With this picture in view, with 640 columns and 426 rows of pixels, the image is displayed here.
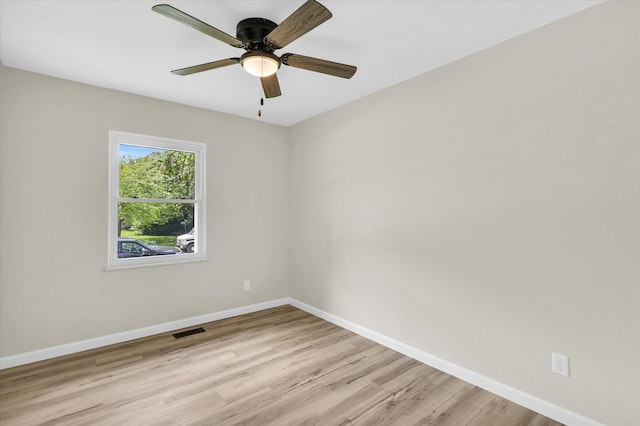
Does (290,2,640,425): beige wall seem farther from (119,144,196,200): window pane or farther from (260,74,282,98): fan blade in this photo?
(119,144,196,200): window pane

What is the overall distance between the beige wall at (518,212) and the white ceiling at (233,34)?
0.23 meters

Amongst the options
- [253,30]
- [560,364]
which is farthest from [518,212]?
[253,30]

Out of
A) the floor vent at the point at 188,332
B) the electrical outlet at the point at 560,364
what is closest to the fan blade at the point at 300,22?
the electrical outlet at the point at 560,364

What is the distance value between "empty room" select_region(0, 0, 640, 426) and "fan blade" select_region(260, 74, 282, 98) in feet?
0.12

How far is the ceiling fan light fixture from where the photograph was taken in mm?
1979

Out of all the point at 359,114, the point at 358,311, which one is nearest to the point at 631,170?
the point at 359,114

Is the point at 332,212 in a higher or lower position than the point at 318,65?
lower

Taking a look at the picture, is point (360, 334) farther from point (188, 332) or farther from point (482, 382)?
point (188, 332)

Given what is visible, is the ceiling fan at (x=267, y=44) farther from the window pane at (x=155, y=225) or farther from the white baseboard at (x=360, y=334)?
the white baseboard at (x=360, y=334)

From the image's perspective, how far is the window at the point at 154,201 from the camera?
10.2ft

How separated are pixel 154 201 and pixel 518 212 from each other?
3.45m

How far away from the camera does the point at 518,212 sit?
2.12 metres

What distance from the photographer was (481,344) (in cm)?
232

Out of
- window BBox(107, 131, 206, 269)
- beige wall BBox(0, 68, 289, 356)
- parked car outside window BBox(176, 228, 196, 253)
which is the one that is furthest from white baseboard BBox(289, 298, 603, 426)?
window BBox(107, 131, 206, 269)
